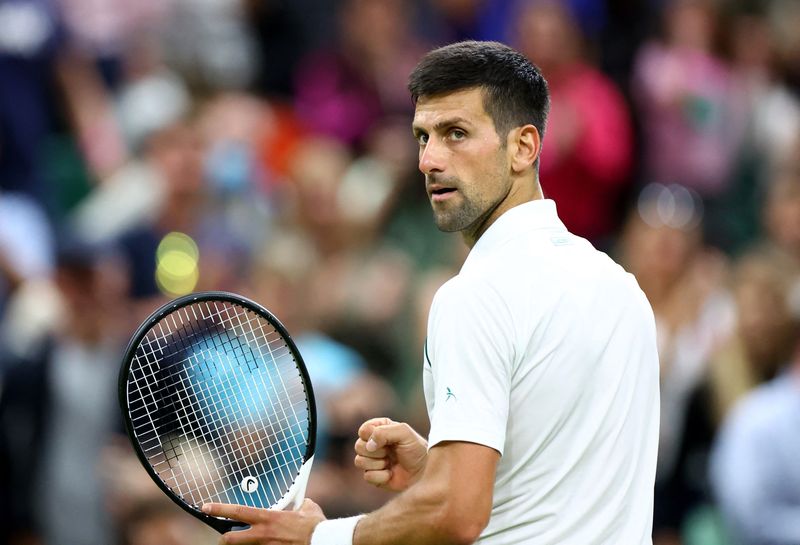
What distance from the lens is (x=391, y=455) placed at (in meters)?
3.55

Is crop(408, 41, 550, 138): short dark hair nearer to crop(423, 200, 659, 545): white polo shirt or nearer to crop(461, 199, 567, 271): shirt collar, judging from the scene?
crop(461, 199, 567, 271): shirt collar

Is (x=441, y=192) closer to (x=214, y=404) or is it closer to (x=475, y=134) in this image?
(x=475, y=134)

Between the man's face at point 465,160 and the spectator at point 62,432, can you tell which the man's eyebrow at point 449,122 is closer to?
the man's face at point 465,160

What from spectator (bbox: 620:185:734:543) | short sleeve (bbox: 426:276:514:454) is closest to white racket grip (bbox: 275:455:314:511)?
short sleeve (bbox: 426:276:514:454)

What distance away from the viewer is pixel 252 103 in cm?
904

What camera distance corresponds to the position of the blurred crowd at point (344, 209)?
22.7 ft

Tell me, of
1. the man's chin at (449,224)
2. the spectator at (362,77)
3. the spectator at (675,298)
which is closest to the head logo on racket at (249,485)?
the man's chin at (449,224)

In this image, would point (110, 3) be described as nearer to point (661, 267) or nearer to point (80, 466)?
point (80, 466)

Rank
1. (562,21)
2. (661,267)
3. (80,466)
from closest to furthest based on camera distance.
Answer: (80,466)
(661,267)
(562,21)

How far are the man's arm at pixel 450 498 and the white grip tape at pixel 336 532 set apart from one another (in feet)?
0.49

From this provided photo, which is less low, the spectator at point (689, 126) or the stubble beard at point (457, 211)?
the stubble beard at point (457, 211)

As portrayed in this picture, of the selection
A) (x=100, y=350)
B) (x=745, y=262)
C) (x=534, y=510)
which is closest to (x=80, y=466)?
(x=100, y=350)

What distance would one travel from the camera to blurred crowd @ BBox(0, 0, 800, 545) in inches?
272

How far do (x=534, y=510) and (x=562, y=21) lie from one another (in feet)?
19.2
